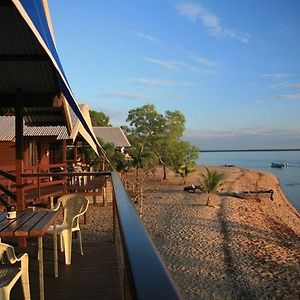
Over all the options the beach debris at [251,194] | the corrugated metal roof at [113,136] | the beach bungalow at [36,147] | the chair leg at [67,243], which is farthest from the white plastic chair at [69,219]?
the corrugated metal roof at [113,136]

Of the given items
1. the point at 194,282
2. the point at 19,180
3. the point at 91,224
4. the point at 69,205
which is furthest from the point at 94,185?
the point at 69,205

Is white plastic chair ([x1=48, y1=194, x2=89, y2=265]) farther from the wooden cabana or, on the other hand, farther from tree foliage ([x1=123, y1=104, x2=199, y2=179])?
tree foliage ([x1=123, y1=104, x2=199, y2=179])

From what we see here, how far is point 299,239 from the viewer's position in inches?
701

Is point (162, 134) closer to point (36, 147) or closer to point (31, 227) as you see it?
point (36, 147)

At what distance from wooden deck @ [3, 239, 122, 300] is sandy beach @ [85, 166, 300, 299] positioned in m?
3.62

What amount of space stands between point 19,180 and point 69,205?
1641 millimetres

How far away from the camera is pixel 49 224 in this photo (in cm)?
375

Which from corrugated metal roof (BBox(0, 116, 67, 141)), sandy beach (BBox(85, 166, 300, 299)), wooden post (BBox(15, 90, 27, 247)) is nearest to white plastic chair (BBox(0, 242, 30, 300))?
wooden post (BBox(15, 90, 27, 247))

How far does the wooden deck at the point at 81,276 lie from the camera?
371 cm

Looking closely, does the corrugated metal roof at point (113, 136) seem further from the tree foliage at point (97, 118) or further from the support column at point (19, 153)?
the support column at point (19, 153)

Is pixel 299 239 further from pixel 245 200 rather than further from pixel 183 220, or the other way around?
pixel 245 200

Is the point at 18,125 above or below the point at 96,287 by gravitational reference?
above

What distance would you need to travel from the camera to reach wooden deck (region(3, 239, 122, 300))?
3705 millimetres

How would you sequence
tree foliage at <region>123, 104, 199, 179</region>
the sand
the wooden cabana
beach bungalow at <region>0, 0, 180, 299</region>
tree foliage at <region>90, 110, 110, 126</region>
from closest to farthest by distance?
beach bungalow at <region>0, 0, 180, 299</region> < the wooden cabana < the sand < tree foliage at <region>123, 104, 199, 179</region> < tree foliage at <region>90, 110, 110, 126</region>
